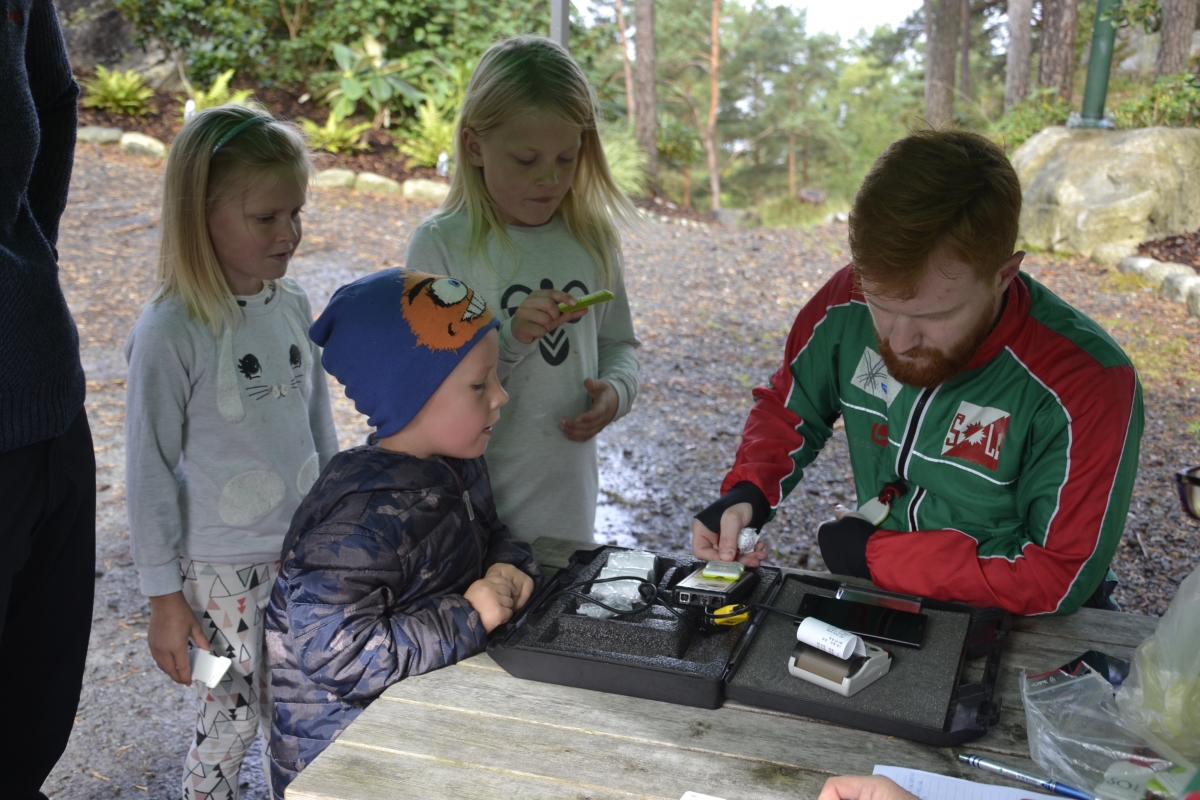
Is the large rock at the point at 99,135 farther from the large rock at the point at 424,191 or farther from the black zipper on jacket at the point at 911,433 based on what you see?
the black zipper on jacket at the point at 911,433

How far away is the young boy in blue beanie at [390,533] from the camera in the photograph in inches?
57.9

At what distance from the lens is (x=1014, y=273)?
1726mm

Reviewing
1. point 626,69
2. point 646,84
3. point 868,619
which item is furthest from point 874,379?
point 626,69

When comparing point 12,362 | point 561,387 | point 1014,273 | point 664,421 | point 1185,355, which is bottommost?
point 664,421

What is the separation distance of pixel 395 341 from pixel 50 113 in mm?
866

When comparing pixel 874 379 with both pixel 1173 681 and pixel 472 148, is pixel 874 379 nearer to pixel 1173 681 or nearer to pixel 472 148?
pixel 1173 681

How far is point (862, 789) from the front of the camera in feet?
3.75

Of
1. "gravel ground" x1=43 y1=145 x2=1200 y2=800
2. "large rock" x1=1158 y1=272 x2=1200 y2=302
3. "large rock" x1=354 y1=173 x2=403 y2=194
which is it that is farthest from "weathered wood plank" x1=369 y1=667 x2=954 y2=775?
"large rock" x1=354 y1=173 x2=403 y2=194

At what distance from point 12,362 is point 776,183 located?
2154 cm

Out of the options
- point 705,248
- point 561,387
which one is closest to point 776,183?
point 705,248

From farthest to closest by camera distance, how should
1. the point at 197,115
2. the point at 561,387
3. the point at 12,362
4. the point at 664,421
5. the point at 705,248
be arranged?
the point at 705,248
the point at 664,421
the point at 561,387
the point at 197,115
the point at 12,362

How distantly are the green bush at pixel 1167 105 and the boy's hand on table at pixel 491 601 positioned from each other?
774cm

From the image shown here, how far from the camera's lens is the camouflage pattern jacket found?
146cm

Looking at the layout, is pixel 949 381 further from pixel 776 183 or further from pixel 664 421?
pixel 776 183
